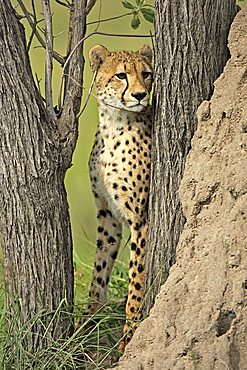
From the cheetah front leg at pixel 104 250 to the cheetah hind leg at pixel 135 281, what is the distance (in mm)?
351

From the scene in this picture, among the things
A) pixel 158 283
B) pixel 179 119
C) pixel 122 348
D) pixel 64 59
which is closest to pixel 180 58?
pixel 179 119

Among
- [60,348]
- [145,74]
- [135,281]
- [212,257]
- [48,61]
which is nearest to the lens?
[212,257]

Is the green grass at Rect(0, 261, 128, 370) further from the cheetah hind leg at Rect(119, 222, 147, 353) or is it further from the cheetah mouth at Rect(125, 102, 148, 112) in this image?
the cheetah mouth at Rect(125, 102, 148, 112)

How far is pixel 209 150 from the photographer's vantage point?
14.0ft

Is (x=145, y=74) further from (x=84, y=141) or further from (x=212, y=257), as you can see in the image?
(x=84, y=141)

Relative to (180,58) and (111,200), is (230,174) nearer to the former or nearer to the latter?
(180,58)

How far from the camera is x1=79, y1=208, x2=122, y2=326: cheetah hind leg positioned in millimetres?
5426

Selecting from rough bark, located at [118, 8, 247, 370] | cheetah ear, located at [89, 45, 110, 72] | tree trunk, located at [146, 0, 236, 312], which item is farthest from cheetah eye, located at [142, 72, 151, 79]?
rough bark, located at [118, 8, 247, 370]

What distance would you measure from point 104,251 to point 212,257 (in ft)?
4.92

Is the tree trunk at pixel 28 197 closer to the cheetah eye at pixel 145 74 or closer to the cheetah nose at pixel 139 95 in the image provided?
the cheetah nose at pixel 139 95

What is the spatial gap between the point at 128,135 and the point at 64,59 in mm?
577

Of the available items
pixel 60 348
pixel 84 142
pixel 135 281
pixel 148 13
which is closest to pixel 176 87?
pixel 148 13

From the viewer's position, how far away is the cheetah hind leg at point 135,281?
4.83 meters

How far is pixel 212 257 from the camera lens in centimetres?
405
